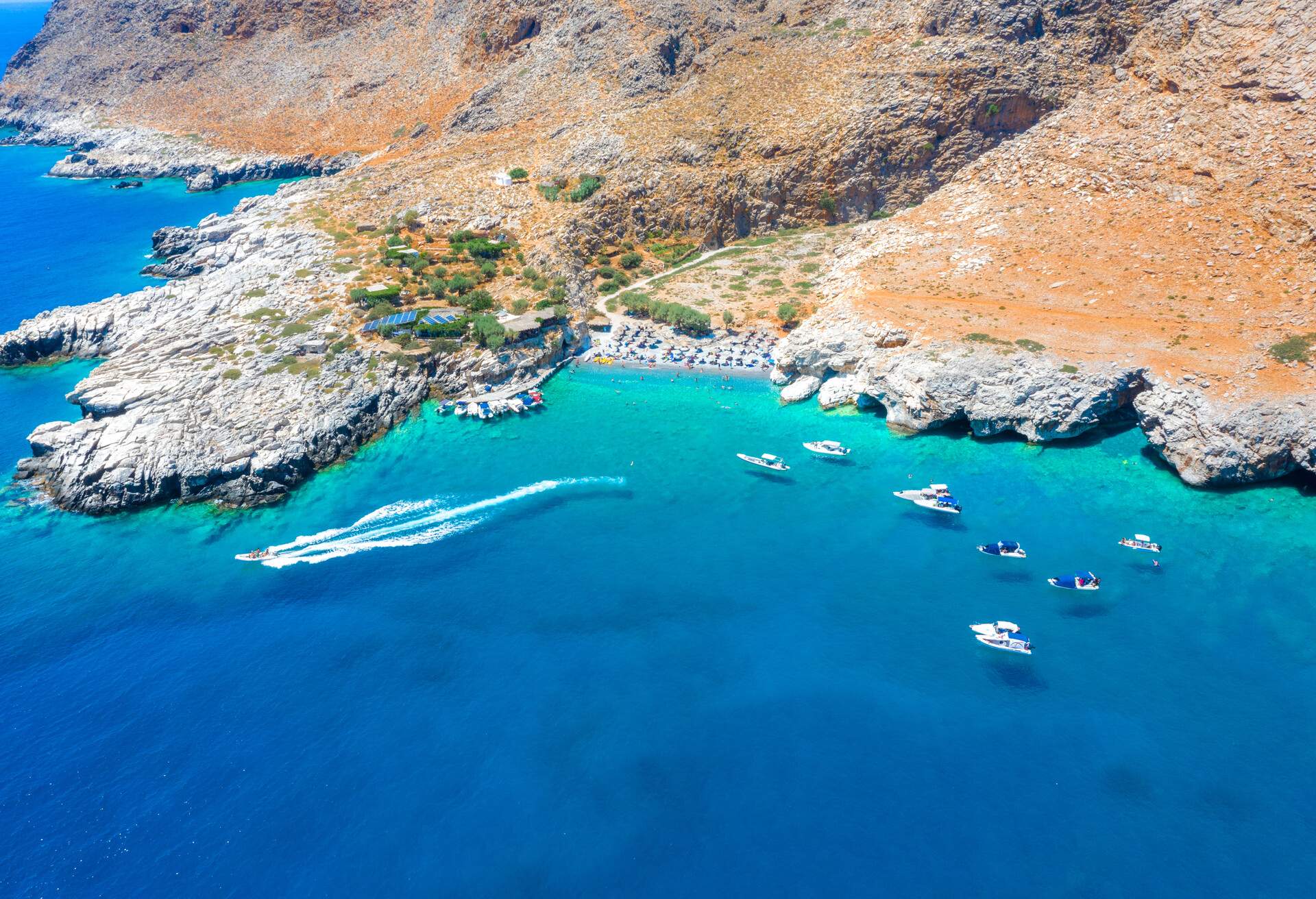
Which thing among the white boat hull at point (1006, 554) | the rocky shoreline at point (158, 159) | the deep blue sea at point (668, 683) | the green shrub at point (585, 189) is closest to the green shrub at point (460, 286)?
the green shrub at point (585, 189)

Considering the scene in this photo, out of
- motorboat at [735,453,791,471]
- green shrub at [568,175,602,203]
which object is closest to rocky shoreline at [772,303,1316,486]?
motorboat at [735,453,791,471]

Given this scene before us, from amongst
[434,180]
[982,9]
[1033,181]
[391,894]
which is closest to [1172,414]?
[1033,181]

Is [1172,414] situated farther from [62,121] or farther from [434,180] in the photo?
[62,121]

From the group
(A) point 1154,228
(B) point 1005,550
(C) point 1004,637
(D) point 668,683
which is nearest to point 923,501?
(B) point 1005,550

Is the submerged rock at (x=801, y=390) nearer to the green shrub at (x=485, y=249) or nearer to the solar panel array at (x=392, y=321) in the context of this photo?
the solar panel array at (x=392, y=321)

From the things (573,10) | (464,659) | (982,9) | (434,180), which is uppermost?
(573,10)

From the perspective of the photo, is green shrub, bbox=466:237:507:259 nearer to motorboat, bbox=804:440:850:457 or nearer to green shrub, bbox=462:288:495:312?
green shrub, bbox=462:288:495:312
